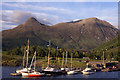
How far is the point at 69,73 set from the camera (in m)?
121

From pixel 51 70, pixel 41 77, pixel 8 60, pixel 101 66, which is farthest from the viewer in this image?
pixel 8 60

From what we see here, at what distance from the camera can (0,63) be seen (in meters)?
184

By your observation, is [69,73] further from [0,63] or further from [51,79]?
[0,63]

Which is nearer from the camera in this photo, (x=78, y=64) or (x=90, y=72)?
(x=90, y=72)

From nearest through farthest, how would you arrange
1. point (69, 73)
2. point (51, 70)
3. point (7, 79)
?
1. point (7, 79)
2. point (51, 70)
3. point (69, 73)

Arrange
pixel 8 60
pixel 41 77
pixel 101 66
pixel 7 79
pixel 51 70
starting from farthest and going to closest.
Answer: pixel 8 60 → pixel 101 66 → pixel 51 70 → pixel 41 77 → pixel 7 79

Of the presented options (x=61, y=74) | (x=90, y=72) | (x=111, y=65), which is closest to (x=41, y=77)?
(x=61, y=74)

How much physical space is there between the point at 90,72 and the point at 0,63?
96.4 meters

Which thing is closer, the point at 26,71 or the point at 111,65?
the point at 26,71

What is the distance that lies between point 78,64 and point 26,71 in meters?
72.6

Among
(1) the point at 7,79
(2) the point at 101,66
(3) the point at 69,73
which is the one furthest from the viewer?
(2) the point at 101,66

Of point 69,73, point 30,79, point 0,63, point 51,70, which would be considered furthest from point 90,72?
point 0,63

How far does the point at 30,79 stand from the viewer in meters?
97.1

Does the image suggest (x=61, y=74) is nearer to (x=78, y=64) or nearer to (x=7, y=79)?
(x=7, y=79)
